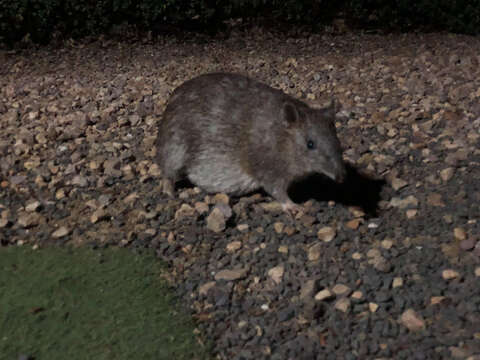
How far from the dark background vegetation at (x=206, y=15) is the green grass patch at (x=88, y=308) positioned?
559 cm

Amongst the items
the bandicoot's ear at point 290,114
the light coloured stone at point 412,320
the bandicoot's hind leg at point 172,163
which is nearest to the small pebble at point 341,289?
the light coloured stone at point 412,320

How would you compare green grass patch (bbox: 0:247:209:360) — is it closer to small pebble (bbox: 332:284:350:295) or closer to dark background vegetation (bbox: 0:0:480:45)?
small pebble (bbox: 332:284:350:295)

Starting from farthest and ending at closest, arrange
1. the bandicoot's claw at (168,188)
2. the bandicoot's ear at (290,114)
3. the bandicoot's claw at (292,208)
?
the bandicoot's claw at (168,188) → the bandicoot's claw at (292,208) → the bandicoot's ear at (290,114)

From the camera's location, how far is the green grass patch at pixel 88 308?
3098 mm

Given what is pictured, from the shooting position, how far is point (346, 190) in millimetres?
4586

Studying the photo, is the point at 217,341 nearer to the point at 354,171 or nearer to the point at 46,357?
the point at 46,357

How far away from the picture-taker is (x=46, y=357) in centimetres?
305

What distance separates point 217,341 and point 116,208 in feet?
5.76

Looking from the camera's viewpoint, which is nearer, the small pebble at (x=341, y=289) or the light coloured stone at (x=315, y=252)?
the small pebble at (x=341, y=289)

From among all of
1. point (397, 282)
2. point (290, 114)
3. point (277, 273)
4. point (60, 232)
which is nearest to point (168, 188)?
point (60, 232)

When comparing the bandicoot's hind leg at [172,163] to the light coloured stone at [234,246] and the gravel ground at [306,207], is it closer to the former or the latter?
the gravel ground at [306,207]

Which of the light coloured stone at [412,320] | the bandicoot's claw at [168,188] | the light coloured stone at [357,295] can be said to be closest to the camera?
the light coloured stone at [412,320]

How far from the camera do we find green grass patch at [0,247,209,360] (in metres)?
3.10

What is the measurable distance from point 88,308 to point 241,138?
184cm
